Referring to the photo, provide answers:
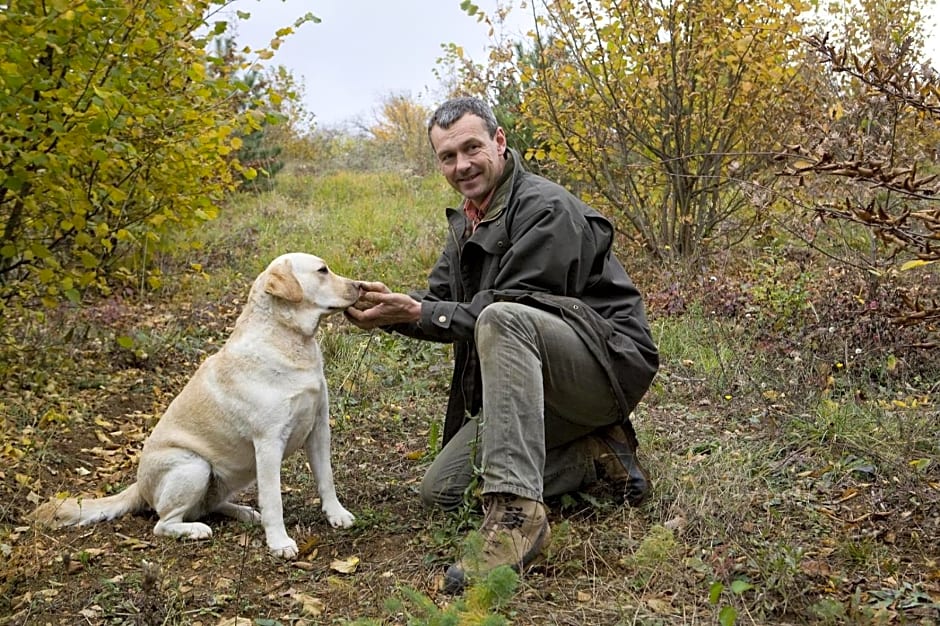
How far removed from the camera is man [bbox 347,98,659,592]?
3.16m

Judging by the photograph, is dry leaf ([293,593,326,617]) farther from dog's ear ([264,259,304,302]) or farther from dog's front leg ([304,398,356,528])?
dog's ear ([264,259,304,302])

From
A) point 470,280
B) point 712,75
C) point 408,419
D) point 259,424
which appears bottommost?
point 408,419

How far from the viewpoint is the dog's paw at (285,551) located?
3500 millimetres

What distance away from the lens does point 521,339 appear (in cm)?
325

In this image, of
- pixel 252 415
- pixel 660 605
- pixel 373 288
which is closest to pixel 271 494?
pixel 252 415

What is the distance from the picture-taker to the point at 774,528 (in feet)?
10.9

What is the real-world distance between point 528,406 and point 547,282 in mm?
551

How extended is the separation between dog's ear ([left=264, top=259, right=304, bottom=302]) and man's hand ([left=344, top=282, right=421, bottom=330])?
26 cm

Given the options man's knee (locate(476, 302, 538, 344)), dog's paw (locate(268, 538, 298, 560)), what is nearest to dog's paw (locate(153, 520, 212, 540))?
dog's paw (locate(268, 538, 298, 560))

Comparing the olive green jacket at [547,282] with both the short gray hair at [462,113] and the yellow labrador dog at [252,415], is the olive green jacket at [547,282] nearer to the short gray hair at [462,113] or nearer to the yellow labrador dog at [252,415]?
the short gray hair at [462,113]

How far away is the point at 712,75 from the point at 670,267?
63.0 inches

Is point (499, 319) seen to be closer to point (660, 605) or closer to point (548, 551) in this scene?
point (548, 551)

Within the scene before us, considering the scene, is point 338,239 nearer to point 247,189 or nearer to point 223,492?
point 247,189

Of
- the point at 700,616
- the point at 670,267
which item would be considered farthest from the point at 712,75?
the point at 700,616
